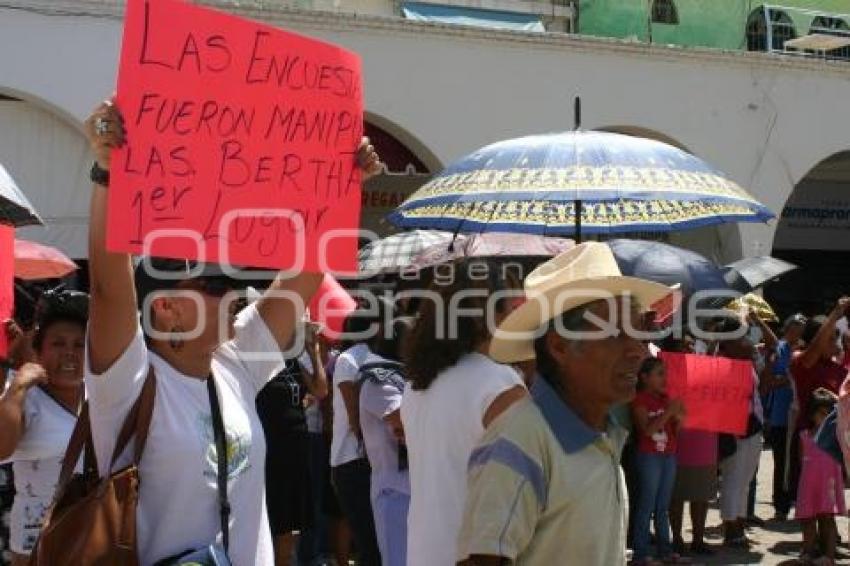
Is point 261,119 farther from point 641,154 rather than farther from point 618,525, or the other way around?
point 641,154

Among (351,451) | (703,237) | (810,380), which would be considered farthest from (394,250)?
(703,237)

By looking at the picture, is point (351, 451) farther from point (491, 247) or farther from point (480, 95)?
point (480, 95)

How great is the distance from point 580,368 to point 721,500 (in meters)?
7.86

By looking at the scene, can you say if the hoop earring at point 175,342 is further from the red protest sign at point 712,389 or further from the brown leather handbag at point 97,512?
the red protest sign at point 712,389

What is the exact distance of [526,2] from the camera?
774 inches

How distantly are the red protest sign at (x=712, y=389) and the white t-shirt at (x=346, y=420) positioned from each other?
1.83 m

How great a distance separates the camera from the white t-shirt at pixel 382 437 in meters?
6.23

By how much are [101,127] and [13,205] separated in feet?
10.2

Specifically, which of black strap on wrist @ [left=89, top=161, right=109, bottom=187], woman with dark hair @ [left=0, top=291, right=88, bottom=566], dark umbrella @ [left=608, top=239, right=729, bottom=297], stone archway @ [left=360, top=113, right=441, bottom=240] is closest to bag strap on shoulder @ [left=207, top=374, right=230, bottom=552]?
black strap on wrist @ [left=89, top=161, right=109, bottom=187]

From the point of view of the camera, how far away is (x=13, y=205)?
609cm

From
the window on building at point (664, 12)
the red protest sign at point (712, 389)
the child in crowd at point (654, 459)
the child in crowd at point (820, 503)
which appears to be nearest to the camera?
the red protest sign at point (712, 389)

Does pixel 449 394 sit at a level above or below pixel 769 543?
above

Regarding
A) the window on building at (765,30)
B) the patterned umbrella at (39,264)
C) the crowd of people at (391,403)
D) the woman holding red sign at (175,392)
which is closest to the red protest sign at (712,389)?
the crowd of people at (391,403)

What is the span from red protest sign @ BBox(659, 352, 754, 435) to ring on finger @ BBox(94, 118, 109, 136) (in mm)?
Answer: 4817
